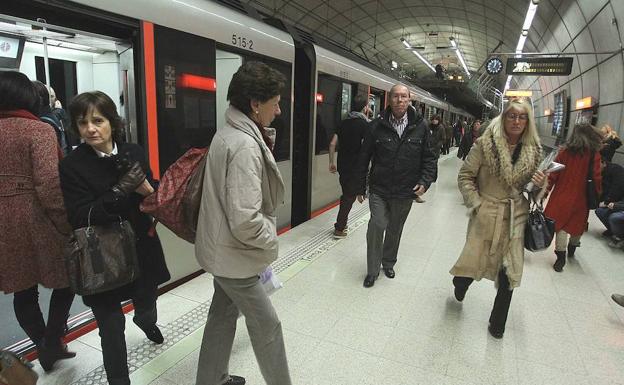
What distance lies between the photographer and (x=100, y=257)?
5.21ft

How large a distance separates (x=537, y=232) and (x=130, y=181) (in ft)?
7.56

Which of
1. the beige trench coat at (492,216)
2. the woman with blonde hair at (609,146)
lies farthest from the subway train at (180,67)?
the woman with blonde hair at (609,146)

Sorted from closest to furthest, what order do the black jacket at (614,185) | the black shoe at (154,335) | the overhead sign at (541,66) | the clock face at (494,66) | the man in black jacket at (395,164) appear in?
1. the black shoe at (154,335)
2. the man in black jacket at (395,164)
3. the black jacket at (614,185)
4. the overhead sign at (541,66)
5. the clock face at (494,66)

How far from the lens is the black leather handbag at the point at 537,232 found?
239 centimetres

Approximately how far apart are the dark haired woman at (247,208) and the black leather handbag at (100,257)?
12.8 inches

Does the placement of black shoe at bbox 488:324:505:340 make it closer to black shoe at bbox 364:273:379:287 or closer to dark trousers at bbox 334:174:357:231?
black shoe at bbox 364:273:379:287

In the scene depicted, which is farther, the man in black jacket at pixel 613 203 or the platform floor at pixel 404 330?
the man in black jacket at pixel 613 203

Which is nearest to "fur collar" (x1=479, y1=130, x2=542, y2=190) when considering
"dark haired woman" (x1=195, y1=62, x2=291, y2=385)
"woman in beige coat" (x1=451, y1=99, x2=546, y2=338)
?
"woman in beige coat" (x1=451, y1=99, x2=546, y2=338)

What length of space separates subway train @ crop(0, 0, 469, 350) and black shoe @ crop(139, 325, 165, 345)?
0.66m

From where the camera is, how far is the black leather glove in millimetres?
1607

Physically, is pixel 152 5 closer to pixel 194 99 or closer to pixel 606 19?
pixel 194 99

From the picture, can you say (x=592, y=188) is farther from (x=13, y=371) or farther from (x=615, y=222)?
(x=13, y=371)

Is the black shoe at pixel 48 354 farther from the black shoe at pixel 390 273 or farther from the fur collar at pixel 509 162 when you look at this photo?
the fur collar at pixel 509 162

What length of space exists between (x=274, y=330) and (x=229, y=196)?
25.3 inches
